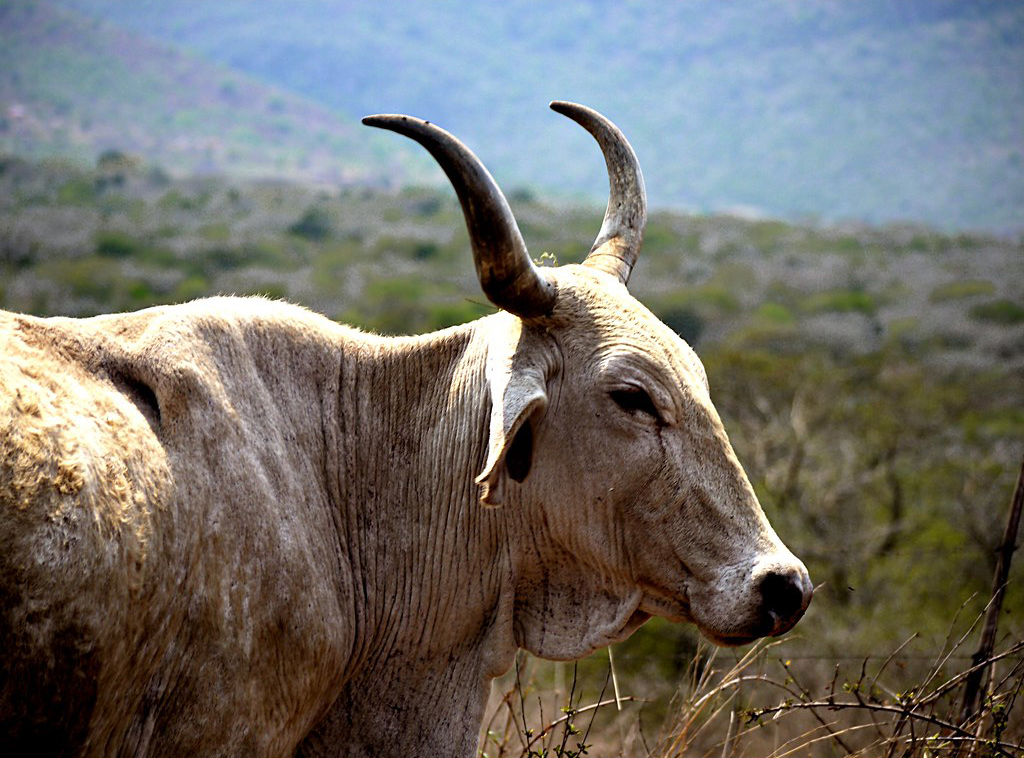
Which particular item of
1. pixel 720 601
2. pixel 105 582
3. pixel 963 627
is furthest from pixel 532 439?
pixel 963 627

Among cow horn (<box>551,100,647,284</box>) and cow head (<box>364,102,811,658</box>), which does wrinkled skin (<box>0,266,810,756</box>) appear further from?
cow horn (<box>551,100,647,284</box>)

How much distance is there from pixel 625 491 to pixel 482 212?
1090 millimetres

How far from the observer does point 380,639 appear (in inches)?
161

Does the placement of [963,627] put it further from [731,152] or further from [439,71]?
[439,71]

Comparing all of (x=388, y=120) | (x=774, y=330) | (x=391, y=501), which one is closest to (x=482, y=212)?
(x=388, y=120)

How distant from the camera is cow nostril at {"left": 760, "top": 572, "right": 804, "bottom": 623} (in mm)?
3801

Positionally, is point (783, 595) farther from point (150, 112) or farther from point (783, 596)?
point (150, 112)

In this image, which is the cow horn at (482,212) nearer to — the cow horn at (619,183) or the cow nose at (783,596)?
the cow horn at (619,183)

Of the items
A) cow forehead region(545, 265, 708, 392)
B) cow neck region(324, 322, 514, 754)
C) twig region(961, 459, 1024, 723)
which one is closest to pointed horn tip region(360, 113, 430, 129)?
cow forehead region(545, 265, 708, 392)

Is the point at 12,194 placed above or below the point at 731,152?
below

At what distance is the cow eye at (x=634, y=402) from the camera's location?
396cm

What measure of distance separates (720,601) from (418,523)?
3.66 feet

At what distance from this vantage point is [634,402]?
13.1 ft

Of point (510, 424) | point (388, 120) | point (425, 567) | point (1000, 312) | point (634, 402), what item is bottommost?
point (425, 567)
